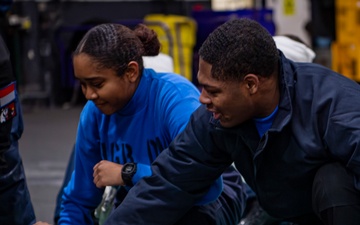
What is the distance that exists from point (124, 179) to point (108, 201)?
638mm

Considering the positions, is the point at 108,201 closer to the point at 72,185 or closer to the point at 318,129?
the point at 72,185

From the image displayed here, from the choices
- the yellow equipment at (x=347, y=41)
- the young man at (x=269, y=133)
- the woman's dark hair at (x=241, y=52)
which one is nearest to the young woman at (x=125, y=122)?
the young man at (x=269, y=133)

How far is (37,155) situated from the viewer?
6.29m

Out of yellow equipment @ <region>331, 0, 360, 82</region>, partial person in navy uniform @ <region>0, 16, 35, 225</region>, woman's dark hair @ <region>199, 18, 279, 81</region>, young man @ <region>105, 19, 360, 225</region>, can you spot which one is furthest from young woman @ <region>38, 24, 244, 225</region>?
yellow equipment @ <region>331, 0, 360, 82</region>

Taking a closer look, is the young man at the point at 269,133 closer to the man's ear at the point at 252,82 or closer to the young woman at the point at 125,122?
the man's ear at the point at 252,82

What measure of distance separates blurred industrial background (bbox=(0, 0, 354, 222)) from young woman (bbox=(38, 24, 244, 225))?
16.3 ft

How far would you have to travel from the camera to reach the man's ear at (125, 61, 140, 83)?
2.54m

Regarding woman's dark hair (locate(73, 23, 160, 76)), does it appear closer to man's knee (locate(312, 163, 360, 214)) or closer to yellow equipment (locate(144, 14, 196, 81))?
man's knee (locate(312, 163, 360, 214))

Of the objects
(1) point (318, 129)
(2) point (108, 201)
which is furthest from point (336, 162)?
(2) point (108, 201)

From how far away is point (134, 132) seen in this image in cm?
263

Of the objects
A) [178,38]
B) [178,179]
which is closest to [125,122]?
[178,179]

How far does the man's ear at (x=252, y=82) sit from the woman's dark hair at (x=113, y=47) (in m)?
0.56

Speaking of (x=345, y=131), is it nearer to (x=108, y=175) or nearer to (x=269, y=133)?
(x=269, y=133)

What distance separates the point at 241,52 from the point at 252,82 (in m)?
0.08
